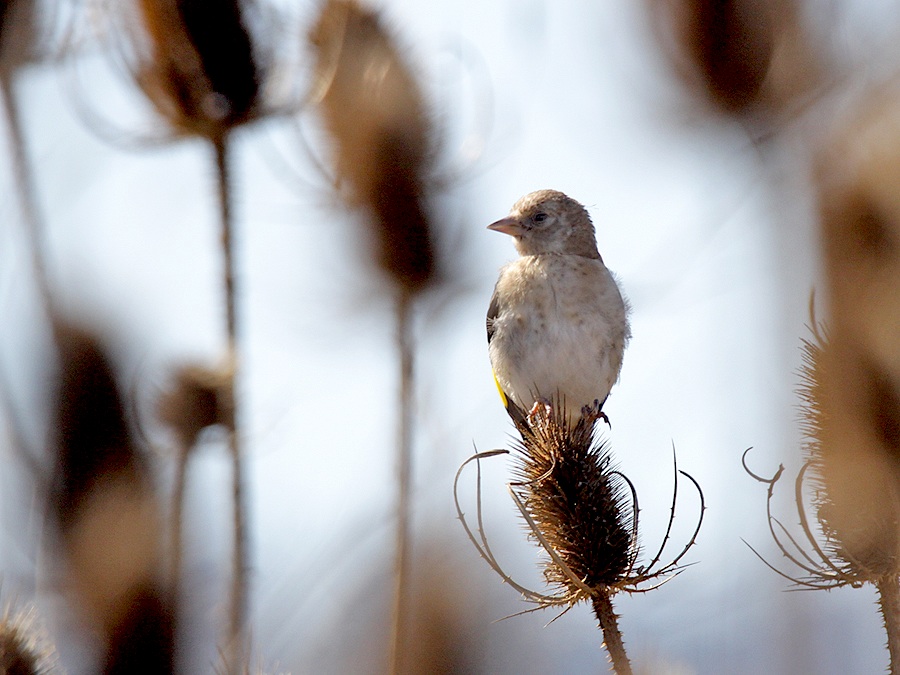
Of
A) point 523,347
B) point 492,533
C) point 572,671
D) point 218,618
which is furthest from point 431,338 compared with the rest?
point 572,671

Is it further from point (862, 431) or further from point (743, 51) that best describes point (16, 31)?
point (743, 51)

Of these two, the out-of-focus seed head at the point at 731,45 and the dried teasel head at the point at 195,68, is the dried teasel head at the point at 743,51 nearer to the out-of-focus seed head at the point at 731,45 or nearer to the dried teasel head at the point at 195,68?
the out-of-focus seed head at the point at 731,45

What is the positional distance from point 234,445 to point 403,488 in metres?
1.14

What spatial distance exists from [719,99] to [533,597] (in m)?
6.29

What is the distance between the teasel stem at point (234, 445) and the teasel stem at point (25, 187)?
2.96 ft

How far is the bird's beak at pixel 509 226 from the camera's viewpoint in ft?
17.8

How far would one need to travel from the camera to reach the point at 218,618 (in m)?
5.21

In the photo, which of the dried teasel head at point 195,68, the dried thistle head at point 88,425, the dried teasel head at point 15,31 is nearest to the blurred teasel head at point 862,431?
the dried teasel head at point 195,68

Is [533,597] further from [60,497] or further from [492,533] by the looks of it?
[492,533]

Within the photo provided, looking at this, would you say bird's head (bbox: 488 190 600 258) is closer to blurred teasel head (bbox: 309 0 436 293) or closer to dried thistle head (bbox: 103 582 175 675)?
blurred teasel head (bbox: 309 0 436 293)

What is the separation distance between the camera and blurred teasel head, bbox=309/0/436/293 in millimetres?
7539

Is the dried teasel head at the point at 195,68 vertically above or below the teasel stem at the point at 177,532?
above

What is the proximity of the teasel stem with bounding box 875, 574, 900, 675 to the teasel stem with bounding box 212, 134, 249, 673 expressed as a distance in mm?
2990

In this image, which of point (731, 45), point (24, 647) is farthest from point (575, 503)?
point (731, 45)
